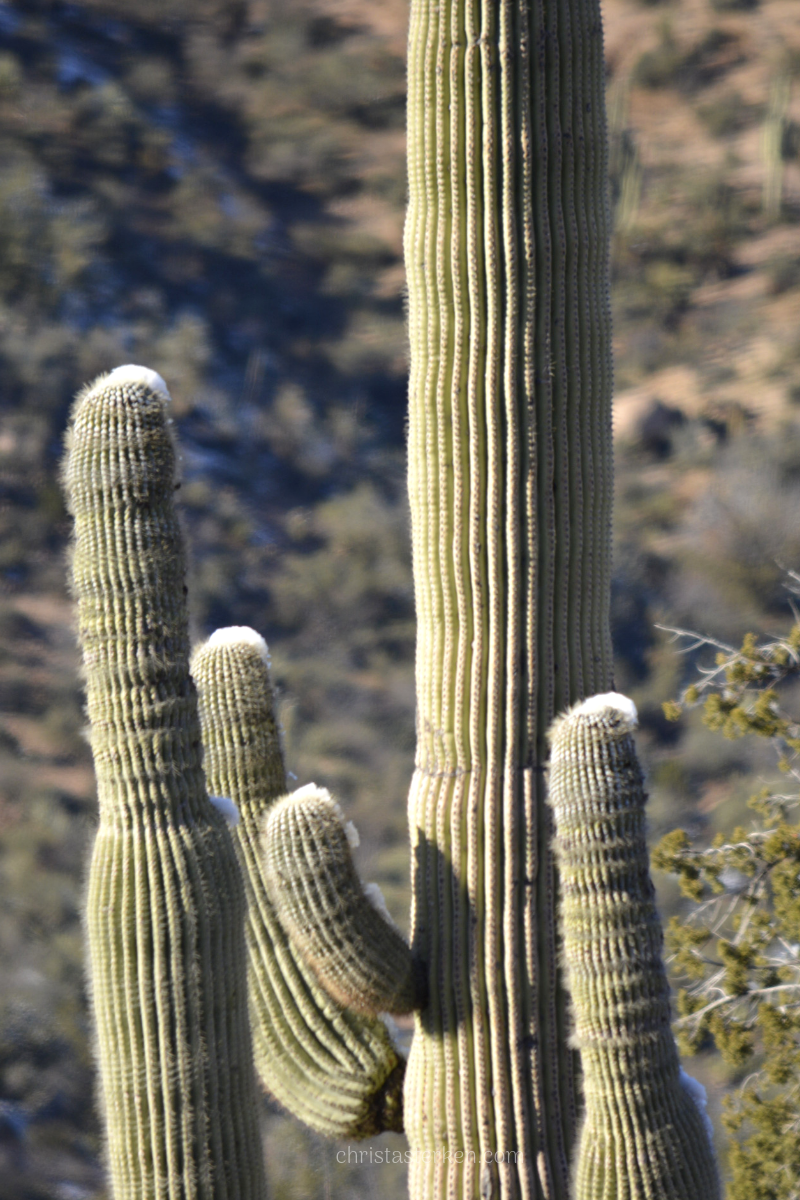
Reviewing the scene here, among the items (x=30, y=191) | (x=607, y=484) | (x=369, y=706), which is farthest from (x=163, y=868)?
(x=30, y=191)

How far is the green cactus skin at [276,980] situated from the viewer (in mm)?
4109

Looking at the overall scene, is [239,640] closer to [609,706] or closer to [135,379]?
[135,379]

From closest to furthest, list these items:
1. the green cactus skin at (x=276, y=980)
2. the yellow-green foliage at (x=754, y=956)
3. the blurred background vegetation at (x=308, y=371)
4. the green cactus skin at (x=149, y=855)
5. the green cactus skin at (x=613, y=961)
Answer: the green cactus skin at (x=613, y=961) → the green cactus skin at (x=149, y=855) → the green cactus skin at (x=276, y=980) → the yellow-green foliage at (x=754, y=956) → the blurred background vegetation at (x=308, y=371)

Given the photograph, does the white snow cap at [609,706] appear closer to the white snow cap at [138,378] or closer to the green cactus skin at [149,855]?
the green cactus skin at [149,855]

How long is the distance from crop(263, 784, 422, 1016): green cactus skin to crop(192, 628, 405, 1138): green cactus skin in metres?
0.35

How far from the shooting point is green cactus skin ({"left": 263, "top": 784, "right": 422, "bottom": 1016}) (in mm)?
3539

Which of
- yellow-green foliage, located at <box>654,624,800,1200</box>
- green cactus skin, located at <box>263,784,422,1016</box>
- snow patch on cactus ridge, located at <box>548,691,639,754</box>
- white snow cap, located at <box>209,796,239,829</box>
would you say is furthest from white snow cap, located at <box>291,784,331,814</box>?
yellow-green foliage, located at <box>654,624,800,1200</box>

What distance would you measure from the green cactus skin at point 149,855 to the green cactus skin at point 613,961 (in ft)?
2.77

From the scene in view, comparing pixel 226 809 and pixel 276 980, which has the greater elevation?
pixel 226 809

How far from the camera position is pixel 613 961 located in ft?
10.5

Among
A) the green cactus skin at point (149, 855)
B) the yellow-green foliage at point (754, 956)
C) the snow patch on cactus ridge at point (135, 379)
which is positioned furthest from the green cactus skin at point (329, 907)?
the yellow-green foliage at point (754, 956)

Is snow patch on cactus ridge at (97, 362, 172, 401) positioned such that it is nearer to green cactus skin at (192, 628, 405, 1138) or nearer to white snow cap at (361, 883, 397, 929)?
green cactus skin at (192, 628, 405, 1138)

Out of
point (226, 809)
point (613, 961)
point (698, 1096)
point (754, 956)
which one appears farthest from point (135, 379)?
point (754, 956)

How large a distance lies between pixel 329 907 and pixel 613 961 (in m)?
0.75
